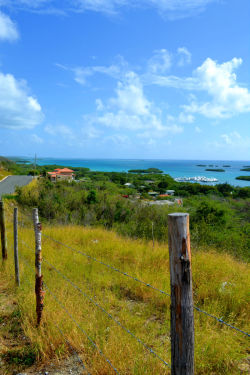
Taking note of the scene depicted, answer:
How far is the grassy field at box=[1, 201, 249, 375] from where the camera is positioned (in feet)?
9.05

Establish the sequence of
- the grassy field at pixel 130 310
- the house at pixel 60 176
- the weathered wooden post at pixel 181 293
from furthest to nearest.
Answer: the house at pixel 60 176
the grassy field at pixel 130 310
the weathered wooden post at pixel 181 293

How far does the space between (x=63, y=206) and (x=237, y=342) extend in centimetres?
1604

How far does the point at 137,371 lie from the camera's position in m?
2.48

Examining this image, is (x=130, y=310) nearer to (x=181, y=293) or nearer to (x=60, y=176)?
(x=181, y=293)

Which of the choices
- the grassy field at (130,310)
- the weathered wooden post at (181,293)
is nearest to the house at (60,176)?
the grassy field at (130,310)

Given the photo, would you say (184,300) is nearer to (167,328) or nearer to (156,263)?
(167,328)

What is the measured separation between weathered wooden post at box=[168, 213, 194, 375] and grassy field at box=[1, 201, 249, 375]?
112 cm

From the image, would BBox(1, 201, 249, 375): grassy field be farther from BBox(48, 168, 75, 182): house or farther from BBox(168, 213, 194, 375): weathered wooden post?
BBox(48, 168, 75, 182): house

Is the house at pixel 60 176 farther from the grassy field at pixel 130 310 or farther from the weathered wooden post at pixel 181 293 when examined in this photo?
the weathered wooden post at pixel 181 293

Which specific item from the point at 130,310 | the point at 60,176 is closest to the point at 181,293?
the point at 130,310

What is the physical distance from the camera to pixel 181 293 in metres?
1.57

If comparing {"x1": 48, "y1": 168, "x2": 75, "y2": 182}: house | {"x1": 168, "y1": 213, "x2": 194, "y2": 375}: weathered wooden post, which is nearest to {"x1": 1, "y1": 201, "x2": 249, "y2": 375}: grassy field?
{"x1": 168, "y1": 213, "x2": 194, "y2": 375}: weathered wooden post

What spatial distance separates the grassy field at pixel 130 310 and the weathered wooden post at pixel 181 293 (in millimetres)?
1124

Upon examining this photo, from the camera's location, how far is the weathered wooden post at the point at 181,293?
5.07 ft
